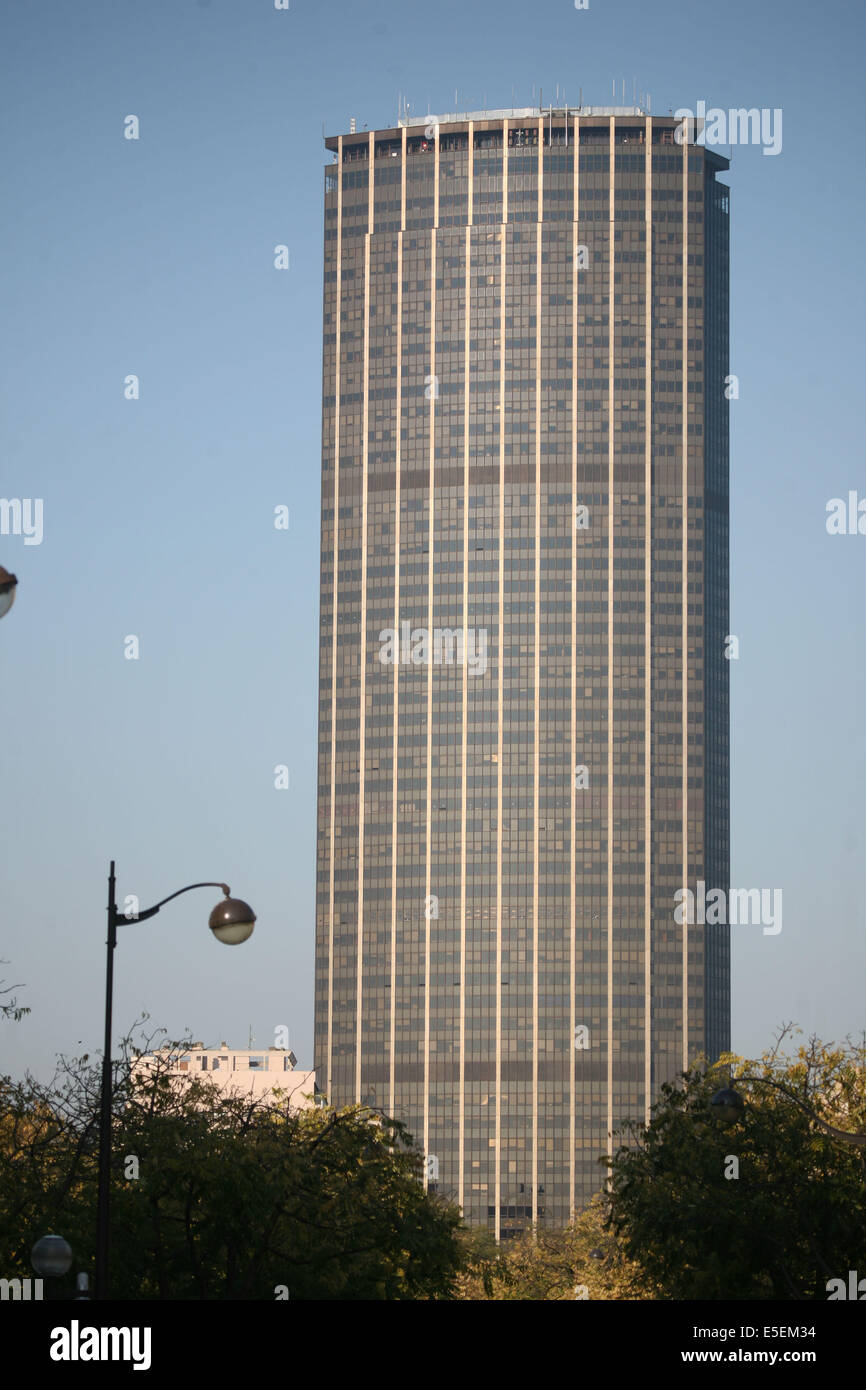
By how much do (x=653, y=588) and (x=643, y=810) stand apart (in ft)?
76.2

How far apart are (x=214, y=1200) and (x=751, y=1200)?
1107 centimetres

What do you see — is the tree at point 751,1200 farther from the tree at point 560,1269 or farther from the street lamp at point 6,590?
the street lamp at point 6,590

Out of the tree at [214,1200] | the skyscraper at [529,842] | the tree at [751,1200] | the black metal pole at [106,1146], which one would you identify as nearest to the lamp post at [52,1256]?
the black metal pole at [106,1146]

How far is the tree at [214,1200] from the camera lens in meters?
34.2

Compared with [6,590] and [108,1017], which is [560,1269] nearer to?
[108,1017]

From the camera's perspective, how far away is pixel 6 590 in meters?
16.6

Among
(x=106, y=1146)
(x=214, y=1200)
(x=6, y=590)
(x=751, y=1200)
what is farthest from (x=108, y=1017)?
(x=751, y=1200)

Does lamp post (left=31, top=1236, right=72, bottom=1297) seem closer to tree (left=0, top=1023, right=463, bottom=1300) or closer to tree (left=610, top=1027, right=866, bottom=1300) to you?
tree (left=0, top=1023, right=463, bottom=1300)

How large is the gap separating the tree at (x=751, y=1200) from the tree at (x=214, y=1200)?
4.57 meters
